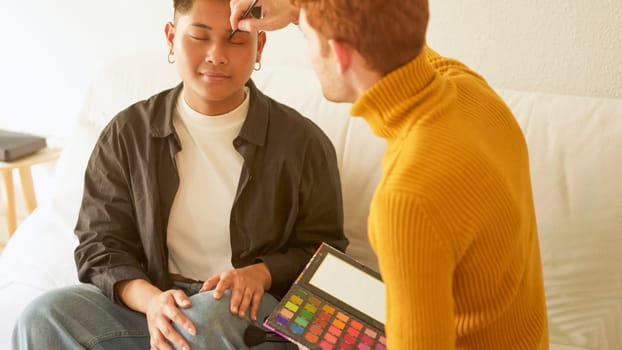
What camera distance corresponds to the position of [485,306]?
0.75 m

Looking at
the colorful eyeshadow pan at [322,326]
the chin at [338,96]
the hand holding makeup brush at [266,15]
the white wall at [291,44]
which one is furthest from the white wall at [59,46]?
the chin at [338,96]

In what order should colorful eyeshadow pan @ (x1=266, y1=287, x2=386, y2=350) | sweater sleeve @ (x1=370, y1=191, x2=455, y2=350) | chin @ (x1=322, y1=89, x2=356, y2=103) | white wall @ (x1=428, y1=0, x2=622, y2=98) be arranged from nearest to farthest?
1. sweater sleeve @ (x1=370, y1=191, x2=455, y2=350)
2. chin @ (x1=322, y1=89, x2=356, y2=103)
3. colorful eyeshadow pan @ (x1=266, y1=287, x2=386, y2=350)
4. white wall @ (x1=428, y1=0, x2=622, y2=98)

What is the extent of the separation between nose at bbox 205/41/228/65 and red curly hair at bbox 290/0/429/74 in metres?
0.49

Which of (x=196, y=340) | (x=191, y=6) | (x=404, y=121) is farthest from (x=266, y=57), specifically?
(x=404, y=121)

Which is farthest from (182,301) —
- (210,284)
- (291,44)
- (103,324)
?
(291,44)

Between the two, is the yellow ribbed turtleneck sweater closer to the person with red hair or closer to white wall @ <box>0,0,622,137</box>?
the person with red hair

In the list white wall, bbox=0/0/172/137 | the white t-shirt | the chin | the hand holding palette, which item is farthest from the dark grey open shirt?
white wall, bbox=0/0/172/137

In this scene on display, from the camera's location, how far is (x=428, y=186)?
2.10ft

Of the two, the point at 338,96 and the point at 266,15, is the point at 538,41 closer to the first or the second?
the point at 266,15

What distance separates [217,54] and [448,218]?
0.69m

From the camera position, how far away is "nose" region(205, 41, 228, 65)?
118cm

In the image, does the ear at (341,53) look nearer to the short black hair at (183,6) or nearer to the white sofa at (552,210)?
the short black hair at (183,6)

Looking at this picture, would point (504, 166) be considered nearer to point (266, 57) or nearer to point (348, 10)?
point (348, 10)

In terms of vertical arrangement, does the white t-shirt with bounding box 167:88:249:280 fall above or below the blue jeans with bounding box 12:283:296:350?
above
